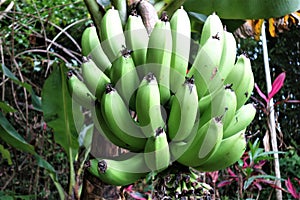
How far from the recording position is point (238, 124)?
0.57 metres

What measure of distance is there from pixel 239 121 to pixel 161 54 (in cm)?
17

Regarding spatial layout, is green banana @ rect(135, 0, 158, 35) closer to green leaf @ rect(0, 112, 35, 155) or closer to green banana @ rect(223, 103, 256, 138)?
green banana @ rect(223, 103, 256, 138)

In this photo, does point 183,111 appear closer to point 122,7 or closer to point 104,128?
point 104,128

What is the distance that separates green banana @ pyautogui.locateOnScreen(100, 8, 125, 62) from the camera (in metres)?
0.60

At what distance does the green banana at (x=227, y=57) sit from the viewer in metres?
0.57

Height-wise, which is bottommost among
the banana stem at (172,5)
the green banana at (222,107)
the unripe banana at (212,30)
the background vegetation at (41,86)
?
the background vegetation at (41,86)

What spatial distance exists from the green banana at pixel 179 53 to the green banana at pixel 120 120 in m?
0.08

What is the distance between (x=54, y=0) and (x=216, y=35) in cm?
140

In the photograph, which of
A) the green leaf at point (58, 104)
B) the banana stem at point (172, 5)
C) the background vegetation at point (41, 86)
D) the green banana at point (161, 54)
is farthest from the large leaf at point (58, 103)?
the background vegetation at point (41, 86)

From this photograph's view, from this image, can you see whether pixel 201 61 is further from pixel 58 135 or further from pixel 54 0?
pixel 54 0

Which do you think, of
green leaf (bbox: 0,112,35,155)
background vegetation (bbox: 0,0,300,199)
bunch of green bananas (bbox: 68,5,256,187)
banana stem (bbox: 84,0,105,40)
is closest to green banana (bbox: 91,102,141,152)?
bunch of green bananas (bbox: 68,5,256,187)

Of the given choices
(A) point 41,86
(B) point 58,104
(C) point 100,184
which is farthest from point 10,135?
(A) point 41,86

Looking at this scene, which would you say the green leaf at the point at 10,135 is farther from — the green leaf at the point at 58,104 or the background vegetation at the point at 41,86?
the background vegetation at the point at 41,86

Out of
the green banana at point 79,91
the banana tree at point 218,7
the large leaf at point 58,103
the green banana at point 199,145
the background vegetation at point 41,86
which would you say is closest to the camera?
the green banana at point 199,145
